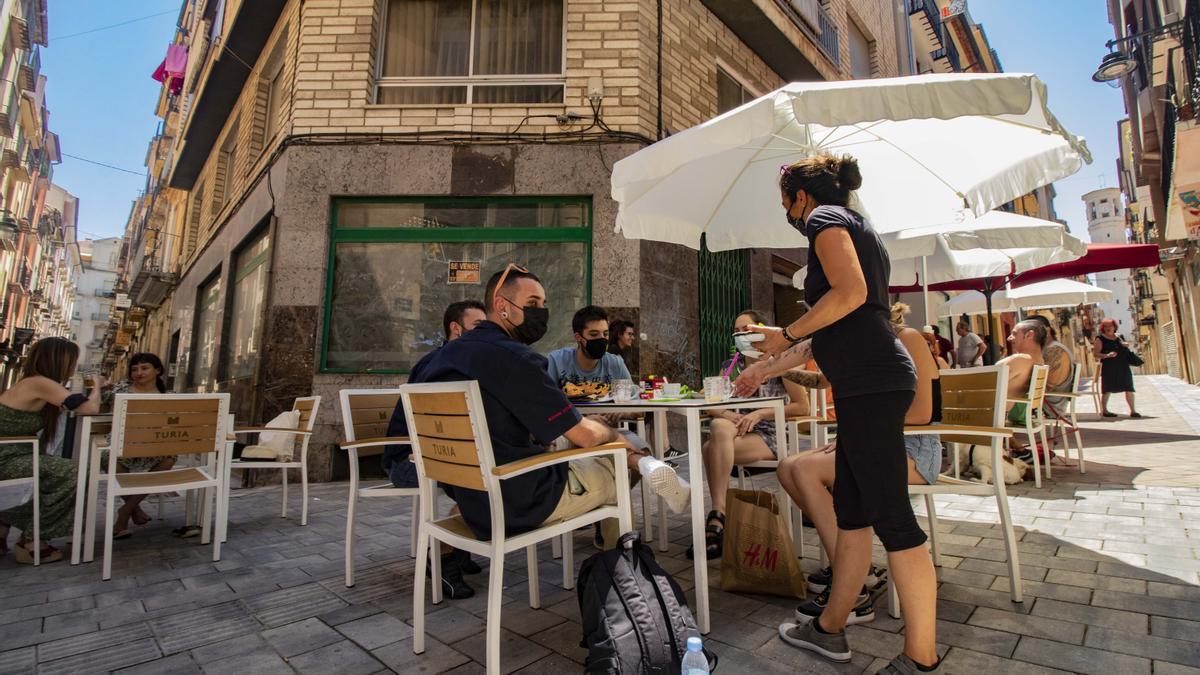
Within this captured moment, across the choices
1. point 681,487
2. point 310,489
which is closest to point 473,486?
point 681,487

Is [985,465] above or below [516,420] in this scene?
below

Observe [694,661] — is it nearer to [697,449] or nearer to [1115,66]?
[697,449]

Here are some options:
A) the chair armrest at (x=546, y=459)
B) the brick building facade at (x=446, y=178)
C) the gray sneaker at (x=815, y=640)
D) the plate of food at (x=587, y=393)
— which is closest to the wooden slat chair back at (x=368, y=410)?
the plate of food at (x=587, y=393)

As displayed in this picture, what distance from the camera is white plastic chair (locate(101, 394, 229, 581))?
3086mm

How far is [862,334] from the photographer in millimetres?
1943

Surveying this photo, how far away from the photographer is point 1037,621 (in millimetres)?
2186

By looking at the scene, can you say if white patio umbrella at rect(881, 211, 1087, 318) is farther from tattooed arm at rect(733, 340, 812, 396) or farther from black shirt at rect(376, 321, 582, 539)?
black shirt at rect(376, 321, 582, 539)

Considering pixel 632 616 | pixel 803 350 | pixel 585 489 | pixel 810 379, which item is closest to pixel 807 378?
pixel 810 379

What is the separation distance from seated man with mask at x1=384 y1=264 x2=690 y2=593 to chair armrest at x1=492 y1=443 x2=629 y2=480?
6 centimetres

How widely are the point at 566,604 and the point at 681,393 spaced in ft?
4.29

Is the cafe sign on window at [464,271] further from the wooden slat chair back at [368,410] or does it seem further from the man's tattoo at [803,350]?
the man's tattoo at [803,350]

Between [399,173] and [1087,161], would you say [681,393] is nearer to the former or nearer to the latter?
[1087,161]

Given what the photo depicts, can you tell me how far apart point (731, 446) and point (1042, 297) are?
814 centimetres

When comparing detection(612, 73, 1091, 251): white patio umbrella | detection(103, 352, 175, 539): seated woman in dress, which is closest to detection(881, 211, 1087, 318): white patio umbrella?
detection(612, 73, 1091, 251): white patio umbrella
